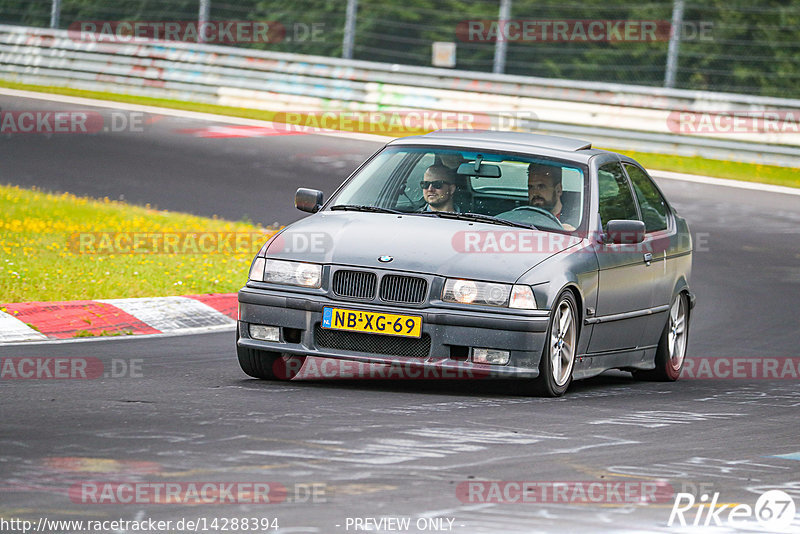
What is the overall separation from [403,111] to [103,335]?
14908mm

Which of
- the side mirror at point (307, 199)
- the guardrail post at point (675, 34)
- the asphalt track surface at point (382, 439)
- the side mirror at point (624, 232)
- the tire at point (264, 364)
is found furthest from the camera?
the guardrail post at point (675, 34)

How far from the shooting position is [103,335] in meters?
10.2

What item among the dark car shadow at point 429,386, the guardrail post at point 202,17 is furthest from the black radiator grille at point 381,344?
the guardrail post at point 202,17

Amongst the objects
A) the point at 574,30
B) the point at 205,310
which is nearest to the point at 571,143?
the point at 205,310

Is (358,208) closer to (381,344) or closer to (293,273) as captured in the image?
(293,273)

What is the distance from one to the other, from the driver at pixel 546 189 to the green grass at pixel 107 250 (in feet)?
12.2

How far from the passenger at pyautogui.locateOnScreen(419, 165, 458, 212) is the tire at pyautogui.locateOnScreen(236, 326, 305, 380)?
1.28 m

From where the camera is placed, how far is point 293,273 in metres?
8.24

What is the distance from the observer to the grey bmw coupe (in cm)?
802

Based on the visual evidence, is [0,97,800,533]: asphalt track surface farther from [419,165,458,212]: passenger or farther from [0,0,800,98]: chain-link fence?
[0,0,800,98]: chain-link fence

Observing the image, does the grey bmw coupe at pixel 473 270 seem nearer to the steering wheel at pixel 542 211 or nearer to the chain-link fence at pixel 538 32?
the steering wheel at pixel 542 211

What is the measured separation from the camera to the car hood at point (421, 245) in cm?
807

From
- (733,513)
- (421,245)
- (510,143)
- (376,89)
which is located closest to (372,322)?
(421,245)

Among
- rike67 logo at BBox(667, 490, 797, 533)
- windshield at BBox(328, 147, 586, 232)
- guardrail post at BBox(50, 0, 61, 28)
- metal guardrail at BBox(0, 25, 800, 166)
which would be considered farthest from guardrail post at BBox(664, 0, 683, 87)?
rike67 logo at BBox(667, 490, 797, 533)
